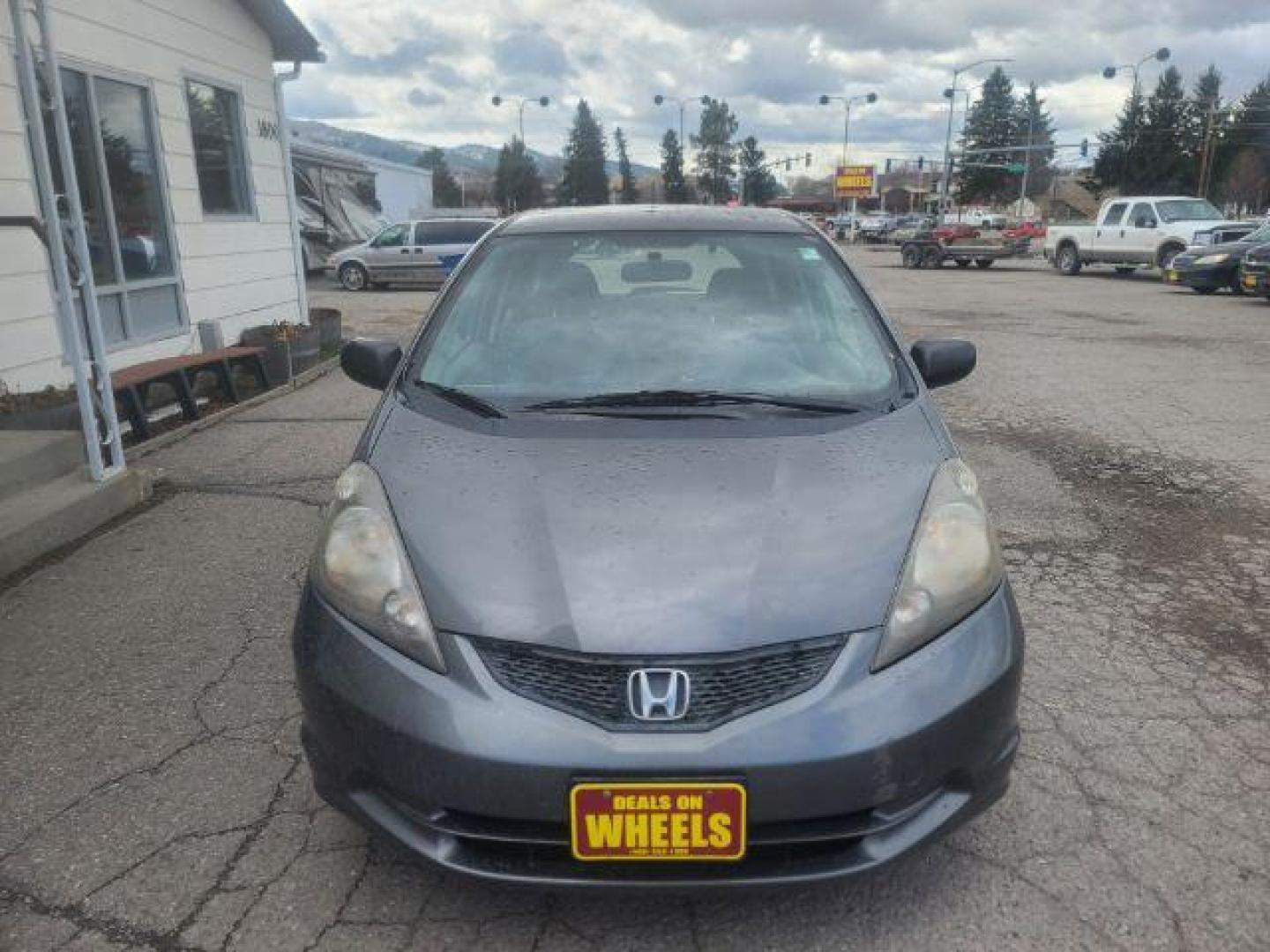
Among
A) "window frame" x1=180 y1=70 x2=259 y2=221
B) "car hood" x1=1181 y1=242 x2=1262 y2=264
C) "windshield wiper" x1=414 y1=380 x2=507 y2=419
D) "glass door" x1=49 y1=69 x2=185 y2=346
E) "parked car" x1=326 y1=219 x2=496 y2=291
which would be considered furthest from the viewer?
"parked car" x1=326 y1=219 x2=496 y2=291

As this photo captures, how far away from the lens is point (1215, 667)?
3480 mm

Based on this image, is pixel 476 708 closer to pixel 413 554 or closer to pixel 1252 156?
pixel 413 554

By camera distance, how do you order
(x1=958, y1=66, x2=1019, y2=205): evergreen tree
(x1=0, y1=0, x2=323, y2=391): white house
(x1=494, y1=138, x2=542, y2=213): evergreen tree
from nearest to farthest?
(x1=0, y1=0, x2=323, y2=391): white house → (x1=494, y1=138, x2=542, y2=213): evergreen tree → (x1=958, y1=66, x2=1019, y2=205): evergreen tree

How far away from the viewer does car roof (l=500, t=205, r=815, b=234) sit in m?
3.60

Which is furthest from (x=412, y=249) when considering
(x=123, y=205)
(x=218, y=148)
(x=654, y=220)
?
(x=654, y=220)

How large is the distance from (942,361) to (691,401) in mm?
1046

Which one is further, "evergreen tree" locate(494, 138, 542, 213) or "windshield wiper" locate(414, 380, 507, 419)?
"evergreen tree" locate(494, 138, 542, 213)

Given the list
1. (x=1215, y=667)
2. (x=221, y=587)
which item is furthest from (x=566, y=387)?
(x=1215, y=667)

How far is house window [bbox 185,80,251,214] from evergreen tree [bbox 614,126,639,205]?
258 ft

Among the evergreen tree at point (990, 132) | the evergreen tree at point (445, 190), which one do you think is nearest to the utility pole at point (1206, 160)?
the evergreen tree at point (990, 132)

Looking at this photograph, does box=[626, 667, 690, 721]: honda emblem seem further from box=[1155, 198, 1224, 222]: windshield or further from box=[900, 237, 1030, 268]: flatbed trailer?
box=[900, 237, 1030, 268]: flatbed trailer

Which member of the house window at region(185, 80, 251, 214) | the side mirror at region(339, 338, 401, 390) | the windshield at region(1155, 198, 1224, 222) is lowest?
the side mirror at region(339, 338, 401, 390)

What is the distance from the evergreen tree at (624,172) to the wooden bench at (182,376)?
80.3 meters

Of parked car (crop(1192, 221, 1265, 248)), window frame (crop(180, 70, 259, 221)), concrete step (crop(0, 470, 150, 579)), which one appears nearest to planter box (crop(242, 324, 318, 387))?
window frame (crop(180, 70, 259, 221))
